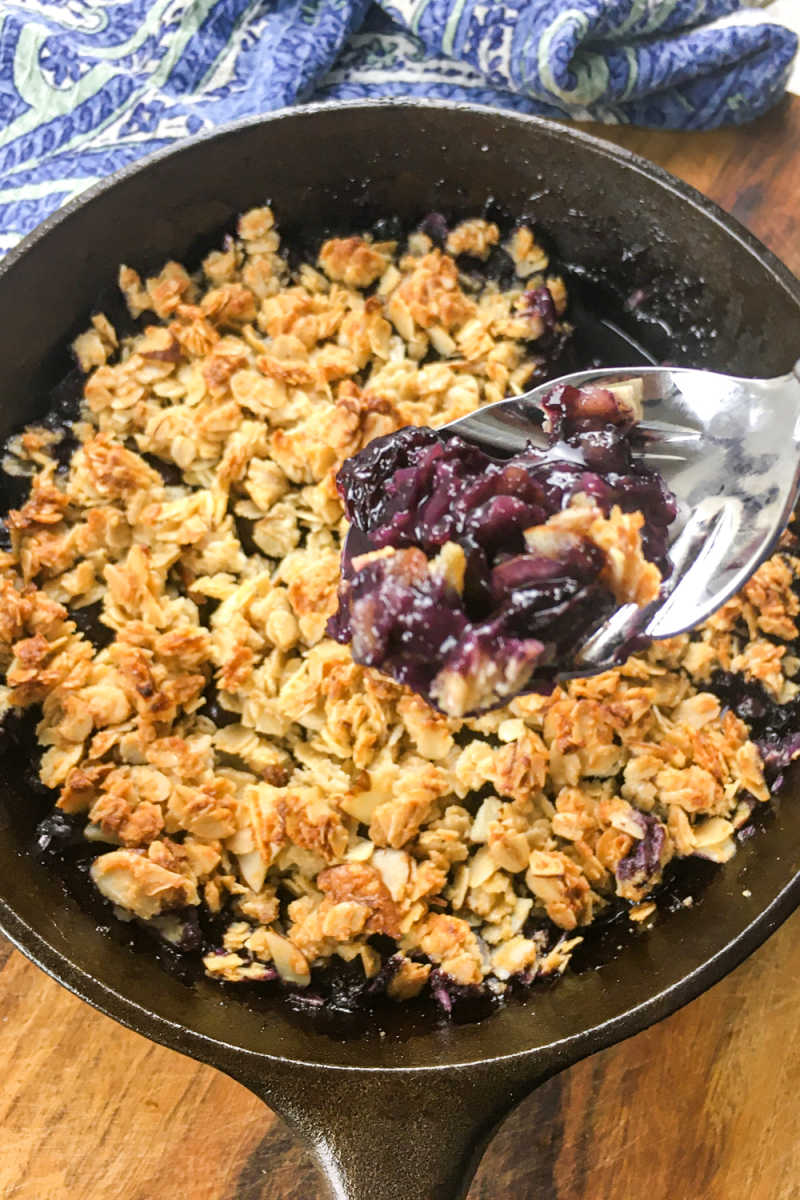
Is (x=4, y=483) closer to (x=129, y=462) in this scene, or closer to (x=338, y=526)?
(x=129, y=462)

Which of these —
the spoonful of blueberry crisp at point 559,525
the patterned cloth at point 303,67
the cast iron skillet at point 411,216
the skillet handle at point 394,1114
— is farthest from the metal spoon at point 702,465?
the patterned cloth at point 303,67

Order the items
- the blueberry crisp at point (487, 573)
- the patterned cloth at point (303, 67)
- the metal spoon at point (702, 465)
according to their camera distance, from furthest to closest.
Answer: the patterned cloth at point (303, 67) → the metal spoon at point (702, 465) → the blueberry crisp at point (487, 573)

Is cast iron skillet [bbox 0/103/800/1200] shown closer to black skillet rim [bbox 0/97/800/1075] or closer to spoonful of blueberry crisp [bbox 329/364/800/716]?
black skillet rim [bbox 0/97/800/1075]

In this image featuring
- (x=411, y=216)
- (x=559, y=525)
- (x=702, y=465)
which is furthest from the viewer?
(x=411, y=216)

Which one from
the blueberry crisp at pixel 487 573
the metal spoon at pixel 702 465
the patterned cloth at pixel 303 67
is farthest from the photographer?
the patterned cloth at pixel 303 67

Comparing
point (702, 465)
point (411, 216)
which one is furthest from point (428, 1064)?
point (411, 216)

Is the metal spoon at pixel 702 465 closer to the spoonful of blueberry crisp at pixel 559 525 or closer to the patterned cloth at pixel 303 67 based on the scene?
the spoonful of blueberry crisp at pixel 559 525

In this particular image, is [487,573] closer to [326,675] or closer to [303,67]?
[326,675]

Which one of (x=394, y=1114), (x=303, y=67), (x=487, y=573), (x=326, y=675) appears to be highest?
(x=303, y=67)

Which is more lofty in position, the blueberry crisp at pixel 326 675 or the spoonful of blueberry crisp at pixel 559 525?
the spoonful of blueberry crisp at pixel 559 525
